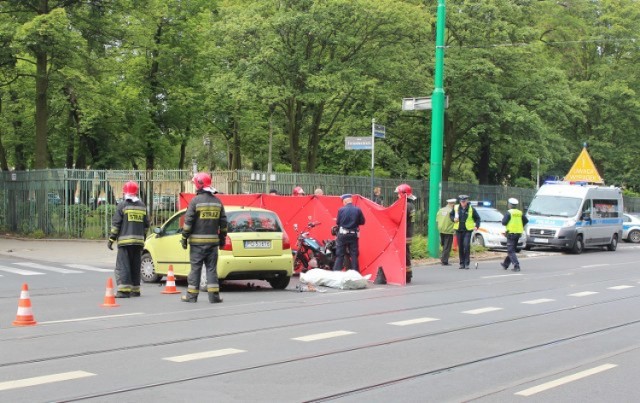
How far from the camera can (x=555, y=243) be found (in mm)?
28891

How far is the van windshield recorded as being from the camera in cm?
2969

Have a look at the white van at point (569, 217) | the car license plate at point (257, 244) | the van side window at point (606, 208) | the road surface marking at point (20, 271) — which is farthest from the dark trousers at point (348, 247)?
the van side window at point (606, 208)

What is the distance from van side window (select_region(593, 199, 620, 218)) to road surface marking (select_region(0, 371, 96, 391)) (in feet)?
87.4

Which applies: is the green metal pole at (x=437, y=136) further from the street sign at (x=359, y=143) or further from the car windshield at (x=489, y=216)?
the car windshield at (x=489, y=216)

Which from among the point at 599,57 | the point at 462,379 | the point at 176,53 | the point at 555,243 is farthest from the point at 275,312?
the point at 599,57

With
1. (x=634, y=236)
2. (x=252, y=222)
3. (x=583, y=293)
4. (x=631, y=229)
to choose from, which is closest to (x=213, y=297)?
(x=252, y=222)

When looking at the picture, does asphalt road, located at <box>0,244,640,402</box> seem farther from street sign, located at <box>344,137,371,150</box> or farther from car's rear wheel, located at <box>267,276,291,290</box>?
street sign, located at <box>344,137,371,150</box>

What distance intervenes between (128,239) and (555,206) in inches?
817

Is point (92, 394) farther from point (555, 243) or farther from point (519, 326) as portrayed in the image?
point (555, 243)

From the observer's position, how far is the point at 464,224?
20172 mm

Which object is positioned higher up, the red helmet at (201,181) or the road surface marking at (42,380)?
the red helmet at (201,181)

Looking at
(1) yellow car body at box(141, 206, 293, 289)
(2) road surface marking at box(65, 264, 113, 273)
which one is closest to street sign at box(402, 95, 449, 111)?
(1) yellow car body at box(141, 206, 293, 289)

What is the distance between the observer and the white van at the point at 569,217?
95.3 feet

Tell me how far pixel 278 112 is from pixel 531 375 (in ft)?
98.9
